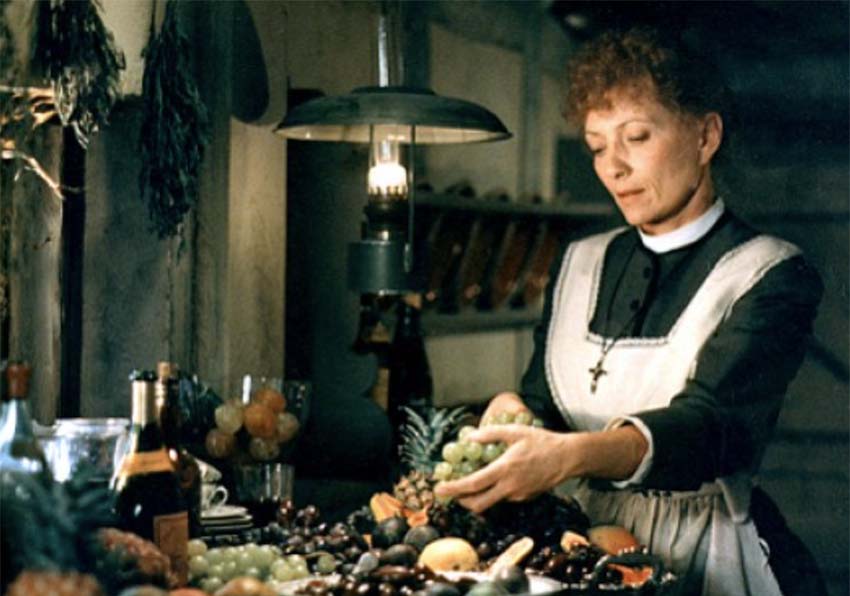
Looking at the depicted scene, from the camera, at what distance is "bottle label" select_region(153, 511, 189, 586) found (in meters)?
2.32

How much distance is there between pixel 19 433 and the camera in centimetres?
226

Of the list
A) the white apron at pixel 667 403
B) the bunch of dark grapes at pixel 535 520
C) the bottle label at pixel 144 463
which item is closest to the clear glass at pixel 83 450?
the bottle label at pixel 144 463

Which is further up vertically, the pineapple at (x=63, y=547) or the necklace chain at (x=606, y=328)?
the necklace chain at (x=606, y=328)

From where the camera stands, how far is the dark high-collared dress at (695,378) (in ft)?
11.5

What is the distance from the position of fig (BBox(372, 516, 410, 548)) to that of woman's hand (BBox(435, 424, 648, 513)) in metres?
0.11

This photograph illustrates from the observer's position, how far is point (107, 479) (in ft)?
8.26

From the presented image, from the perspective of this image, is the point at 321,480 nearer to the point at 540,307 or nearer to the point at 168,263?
the point at 168,263

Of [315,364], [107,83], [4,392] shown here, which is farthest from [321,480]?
[4,392]

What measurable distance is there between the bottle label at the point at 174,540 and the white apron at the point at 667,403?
150 cm

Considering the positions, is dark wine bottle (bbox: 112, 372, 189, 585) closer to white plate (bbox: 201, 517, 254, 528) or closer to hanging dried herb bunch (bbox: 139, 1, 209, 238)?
white plate (bbox: 201, 517, 254, 528)

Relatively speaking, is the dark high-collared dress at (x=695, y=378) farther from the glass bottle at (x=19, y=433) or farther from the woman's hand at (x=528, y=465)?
the glass bottle at (x=19, y=433)

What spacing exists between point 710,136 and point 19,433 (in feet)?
7.37

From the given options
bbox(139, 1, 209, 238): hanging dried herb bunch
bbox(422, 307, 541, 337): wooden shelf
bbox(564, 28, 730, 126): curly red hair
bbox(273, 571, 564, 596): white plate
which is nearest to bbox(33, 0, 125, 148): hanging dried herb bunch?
bbox(139, 1, 209, 238): hanging dried herb bunch

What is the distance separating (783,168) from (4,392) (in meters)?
3.48
